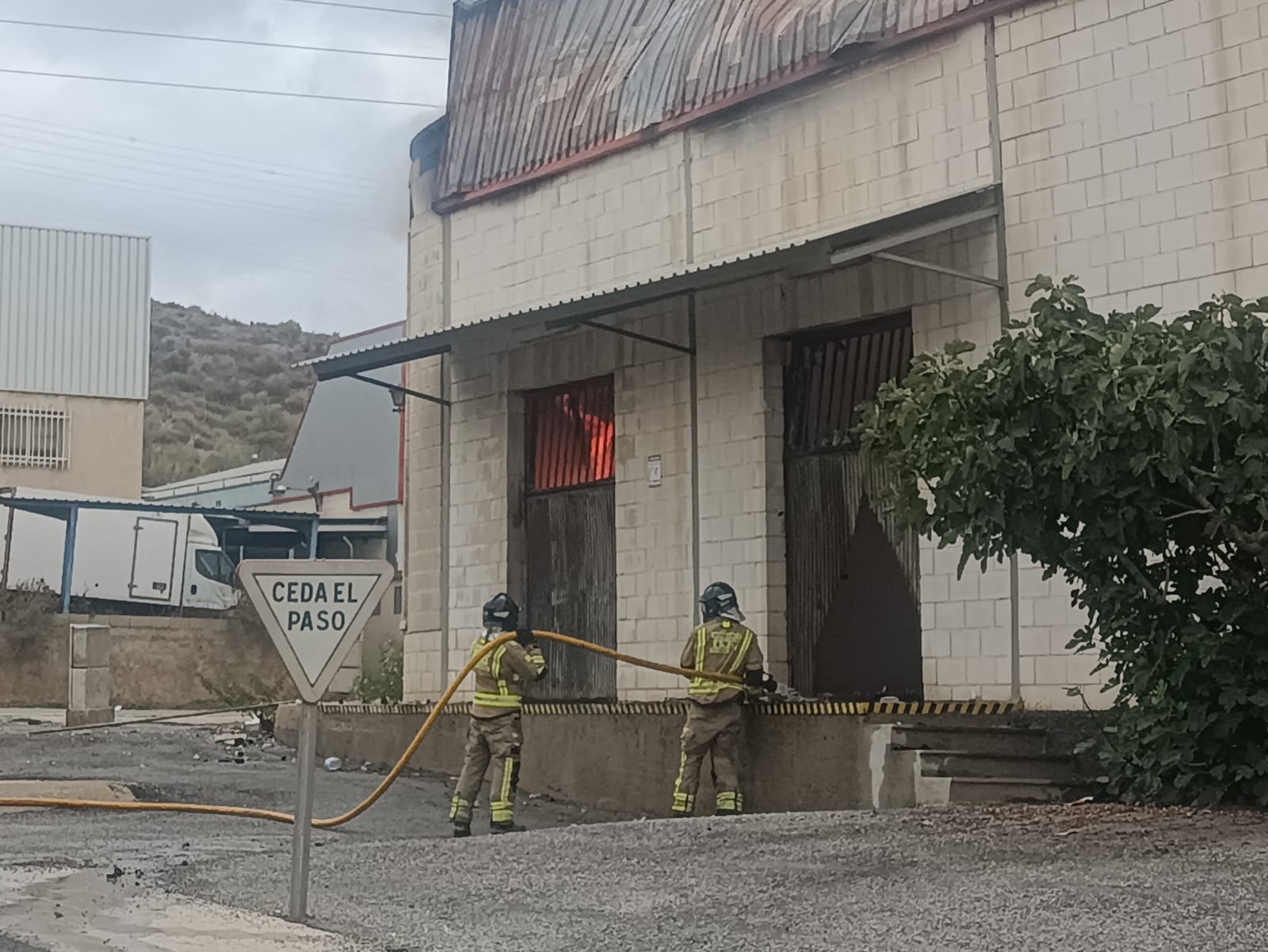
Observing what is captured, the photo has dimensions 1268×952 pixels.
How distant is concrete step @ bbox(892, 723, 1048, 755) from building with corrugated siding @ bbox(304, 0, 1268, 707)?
1.59ft

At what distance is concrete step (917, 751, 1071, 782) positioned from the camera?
38.9 ft

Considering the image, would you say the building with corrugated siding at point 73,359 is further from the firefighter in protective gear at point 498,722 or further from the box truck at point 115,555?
the firefighter in protective gear at point 498,722

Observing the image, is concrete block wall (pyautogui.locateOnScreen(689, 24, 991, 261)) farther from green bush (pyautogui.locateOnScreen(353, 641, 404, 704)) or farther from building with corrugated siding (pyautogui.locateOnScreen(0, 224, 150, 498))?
building with corrugated siding (pyautogui.locateOnScreen(0, 224, 150, 498))

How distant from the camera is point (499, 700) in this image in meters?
13.3

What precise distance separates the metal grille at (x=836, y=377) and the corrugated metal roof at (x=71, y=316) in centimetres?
3368

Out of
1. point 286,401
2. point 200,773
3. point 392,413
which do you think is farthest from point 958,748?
point 286,401

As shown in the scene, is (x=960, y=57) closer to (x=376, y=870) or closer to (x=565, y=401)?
(x=565, y=401)

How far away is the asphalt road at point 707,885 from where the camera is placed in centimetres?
729

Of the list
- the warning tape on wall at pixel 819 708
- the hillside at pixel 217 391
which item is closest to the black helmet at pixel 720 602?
the warning tape on wall at pixel 819 708

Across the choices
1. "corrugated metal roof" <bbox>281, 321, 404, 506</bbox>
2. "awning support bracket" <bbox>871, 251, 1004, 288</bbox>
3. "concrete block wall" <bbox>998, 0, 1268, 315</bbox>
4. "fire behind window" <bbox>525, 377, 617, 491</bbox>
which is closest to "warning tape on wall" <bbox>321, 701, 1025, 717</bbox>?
"fire behind window" <bbox>525, 377, 617, 491</bbox>

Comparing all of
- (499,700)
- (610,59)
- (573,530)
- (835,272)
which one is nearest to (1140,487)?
(835,272)

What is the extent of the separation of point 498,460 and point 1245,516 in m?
9.55

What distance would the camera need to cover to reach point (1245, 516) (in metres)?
9.67

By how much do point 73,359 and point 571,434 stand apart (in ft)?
104
